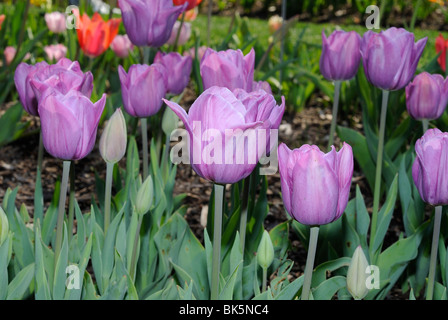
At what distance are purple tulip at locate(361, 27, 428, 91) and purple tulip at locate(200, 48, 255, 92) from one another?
301 millimetres

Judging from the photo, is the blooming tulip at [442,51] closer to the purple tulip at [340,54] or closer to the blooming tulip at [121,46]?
the purple tulip at [340,54]

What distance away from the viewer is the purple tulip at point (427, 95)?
1.41 metres

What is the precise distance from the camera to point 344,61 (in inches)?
57.9

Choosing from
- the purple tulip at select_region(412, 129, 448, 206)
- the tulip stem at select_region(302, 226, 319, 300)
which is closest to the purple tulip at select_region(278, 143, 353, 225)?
the tulip stem at select_region(302, 226, 319, 300)

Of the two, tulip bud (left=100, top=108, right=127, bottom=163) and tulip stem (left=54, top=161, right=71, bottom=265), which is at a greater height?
tulip bud (left=100, top=108, right=127, bottom=163)

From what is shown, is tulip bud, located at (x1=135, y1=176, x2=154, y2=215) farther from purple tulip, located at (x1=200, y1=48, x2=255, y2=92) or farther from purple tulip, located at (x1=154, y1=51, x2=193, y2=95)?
purple tulip, located at (x1=154, y1=51, x2=193, y2=95)

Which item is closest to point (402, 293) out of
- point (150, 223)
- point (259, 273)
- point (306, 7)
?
point (259, 273)

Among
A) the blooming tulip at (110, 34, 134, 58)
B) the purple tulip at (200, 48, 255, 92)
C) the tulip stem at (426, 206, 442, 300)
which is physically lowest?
the tulip stem at (426, 206, 442, 300)

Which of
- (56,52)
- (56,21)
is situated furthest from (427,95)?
(56,21)

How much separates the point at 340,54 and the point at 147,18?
1.46ft

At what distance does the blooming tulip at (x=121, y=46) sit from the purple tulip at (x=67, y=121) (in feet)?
5.10

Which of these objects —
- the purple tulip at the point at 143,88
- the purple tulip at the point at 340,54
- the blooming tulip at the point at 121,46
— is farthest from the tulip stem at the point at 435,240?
the blooming tulip at the point at 121,46

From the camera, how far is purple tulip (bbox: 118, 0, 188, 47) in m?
1.47

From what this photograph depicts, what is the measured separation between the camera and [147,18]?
58.4 inches
